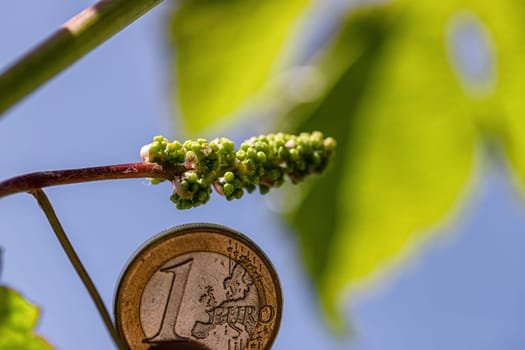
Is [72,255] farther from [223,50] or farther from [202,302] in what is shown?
[223,50]

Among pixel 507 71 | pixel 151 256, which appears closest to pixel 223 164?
pixel 151 256

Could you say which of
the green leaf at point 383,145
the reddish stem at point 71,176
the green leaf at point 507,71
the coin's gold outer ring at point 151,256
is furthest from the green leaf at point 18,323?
the green leaf at point 507,71

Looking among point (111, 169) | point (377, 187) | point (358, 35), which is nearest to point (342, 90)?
point (358, 35)

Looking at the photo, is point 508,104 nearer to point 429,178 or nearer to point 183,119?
point 429,178

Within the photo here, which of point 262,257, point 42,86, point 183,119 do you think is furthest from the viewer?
point 183,119

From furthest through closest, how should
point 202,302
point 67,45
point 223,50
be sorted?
point 223,50 < point 202,302 < point 67,45

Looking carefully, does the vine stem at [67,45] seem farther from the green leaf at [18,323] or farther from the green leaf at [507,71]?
the green leaf at [507,71]
